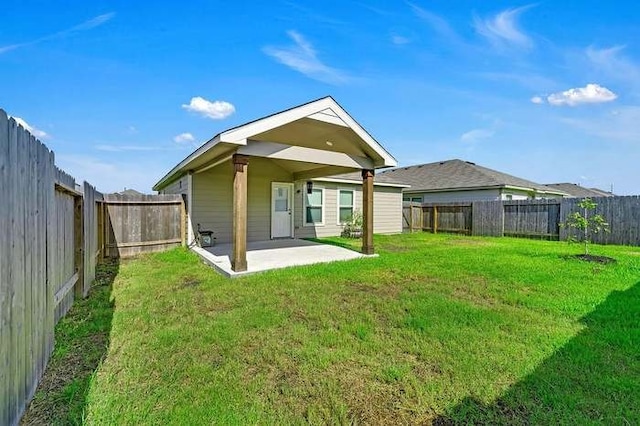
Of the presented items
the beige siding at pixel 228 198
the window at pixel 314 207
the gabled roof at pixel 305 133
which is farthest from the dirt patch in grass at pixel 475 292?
the window at pixel 314 207

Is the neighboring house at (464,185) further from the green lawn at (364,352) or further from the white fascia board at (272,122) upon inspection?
the green lawn at (364,352)

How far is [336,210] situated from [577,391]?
1111cm

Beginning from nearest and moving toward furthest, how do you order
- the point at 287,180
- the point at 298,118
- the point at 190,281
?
the point at 190,281, the point at 298,118, the point at 287,180

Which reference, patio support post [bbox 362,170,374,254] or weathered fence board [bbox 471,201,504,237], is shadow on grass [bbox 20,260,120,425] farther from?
weathered fence board [bbox 471,201,504,237]

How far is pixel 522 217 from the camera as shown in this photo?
13656 millimetres

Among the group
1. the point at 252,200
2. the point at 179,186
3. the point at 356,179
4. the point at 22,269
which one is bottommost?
the point at 22,269

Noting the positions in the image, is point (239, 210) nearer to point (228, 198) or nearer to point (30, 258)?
point (30, 258)

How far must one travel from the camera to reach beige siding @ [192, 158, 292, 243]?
9.65 metres

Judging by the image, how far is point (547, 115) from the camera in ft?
43.9

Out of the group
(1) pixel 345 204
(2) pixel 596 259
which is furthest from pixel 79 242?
(2) pixel 596 259

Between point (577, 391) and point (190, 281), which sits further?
point (190, 281)

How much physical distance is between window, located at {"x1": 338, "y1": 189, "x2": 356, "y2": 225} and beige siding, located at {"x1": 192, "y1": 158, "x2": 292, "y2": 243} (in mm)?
2940

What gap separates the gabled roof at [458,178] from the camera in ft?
59.5

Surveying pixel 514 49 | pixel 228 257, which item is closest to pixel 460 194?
pixel 514 49
